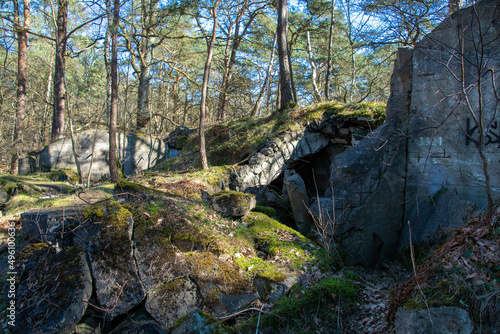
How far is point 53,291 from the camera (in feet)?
11.9

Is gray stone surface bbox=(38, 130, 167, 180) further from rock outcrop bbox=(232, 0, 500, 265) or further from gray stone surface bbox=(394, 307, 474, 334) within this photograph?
gray stone surface bbox=(394, 307, 474, 334)

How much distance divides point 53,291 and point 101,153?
1037 cm

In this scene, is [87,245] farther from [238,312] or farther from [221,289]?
[238,312]

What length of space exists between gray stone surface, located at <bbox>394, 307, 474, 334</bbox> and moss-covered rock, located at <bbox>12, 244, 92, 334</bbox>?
145 inches

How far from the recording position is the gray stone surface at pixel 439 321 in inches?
102

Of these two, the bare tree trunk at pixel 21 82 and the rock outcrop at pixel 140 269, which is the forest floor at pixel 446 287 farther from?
the bare tree trunk at pixel 21 82

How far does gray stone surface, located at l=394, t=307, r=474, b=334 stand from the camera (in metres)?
2.60

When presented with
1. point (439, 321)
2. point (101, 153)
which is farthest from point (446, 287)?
point (101, 153)

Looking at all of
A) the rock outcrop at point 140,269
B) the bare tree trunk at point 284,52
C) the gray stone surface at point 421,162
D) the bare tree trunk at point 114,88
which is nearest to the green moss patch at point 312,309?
the rock outcrop at point 140,269

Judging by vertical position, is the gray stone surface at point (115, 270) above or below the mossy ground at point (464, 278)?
below

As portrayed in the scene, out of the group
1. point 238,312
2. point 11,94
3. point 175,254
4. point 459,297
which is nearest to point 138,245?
point 175,254

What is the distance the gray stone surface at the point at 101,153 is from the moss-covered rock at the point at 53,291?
753 centimetres

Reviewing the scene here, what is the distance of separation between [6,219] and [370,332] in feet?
25.1

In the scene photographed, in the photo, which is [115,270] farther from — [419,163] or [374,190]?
[419,163]
